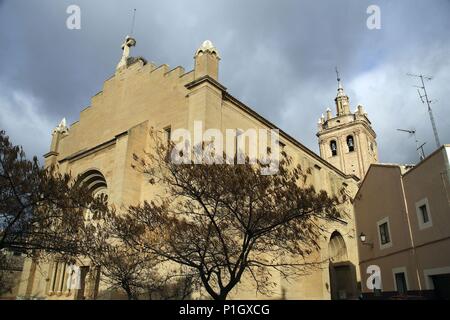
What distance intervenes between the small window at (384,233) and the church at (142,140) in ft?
5.41

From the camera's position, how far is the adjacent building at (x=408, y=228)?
43.8ft

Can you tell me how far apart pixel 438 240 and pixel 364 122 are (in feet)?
126

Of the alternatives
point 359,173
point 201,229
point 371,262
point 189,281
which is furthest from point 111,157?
point 359,173

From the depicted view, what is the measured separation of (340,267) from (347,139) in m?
23.1

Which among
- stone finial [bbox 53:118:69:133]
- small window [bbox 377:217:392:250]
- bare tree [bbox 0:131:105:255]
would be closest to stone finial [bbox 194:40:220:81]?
bare tree [bbox 0:131:105:255]

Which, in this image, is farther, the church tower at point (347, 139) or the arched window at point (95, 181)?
the church tower at point (347, 139)

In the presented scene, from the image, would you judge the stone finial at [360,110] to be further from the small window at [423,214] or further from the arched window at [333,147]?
the small window at [423,214]

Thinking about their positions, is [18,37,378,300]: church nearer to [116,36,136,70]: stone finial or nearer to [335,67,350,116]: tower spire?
[116,36,136,70]: stone finial

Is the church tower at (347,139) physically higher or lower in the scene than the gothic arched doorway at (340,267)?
higher

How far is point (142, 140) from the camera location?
20938 millimetres

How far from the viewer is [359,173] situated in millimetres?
45594

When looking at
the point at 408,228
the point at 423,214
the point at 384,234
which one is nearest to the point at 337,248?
the point at 384,234

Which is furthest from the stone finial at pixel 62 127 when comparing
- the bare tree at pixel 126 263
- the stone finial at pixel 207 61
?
the bare tree at pixel 126 263

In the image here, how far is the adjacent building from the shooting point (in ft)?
43.8
